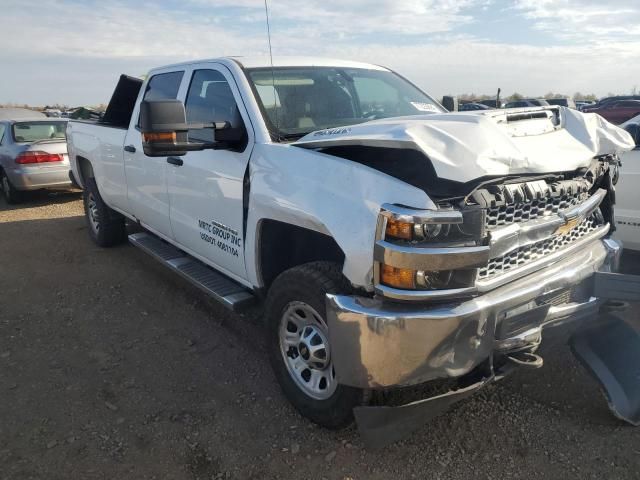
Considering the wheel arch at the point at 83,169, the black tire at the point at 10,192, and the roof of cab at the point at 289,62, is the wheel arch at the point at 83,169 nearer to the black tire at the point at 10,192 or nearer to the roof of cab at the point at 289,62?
the roof of cab at the point at 289,62

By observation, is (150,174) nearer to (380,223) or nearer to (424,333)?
(380,223)

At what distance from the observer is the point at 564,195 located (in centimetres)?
274

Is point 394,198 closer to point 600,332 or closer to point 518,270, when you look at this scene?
point 518,270

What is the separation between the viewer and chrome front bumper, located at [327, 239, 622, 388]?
7.42ft

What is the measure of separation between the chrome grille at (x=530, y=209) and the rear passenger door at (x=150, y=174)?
107 inches

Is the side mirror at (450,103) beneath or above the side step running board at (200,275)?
above

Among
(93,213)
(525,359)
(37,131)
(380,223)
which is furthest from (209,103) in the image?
(37,131)

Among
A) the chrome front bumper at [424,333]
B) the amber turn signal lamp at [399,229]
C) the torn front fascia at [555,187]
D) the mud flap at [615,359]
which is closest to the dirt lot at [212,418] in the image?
the mud flap at [615,359]

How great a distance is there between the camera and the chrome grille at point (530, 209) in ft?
7.95

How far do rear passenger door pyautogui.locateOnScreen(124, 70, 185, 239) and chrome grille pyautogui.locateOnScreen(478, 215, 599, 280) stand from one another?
2.74 meters

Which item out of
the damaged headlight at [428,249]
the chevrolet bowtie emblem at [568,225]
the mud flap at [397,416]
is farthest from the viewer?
the chevrolet bowtie emblem at [568,225]

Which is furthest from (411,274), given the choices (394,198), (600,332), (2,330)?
(2,330)

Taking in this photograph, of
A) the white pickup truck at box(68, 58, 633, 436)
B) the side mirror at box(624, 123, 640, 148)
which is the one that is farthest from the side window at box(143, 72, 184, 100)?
the side mirror at box(624, 123, 640, 148)

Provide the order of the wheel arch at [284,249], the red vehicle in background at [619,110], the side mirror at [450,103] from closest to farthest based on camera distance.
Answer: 1. the wheel arch at [284,249]
2. the side mirror at [450,103]
3. the red vehicle in background at [619,110]
